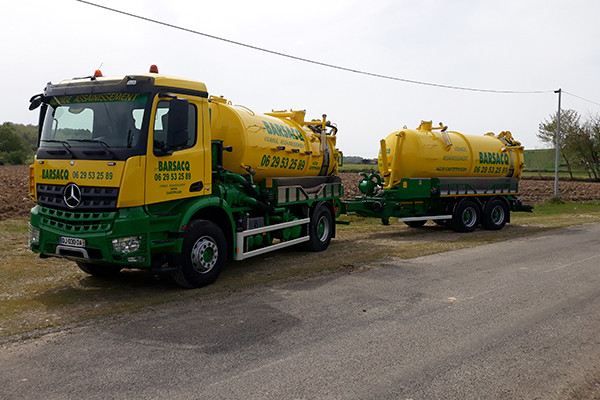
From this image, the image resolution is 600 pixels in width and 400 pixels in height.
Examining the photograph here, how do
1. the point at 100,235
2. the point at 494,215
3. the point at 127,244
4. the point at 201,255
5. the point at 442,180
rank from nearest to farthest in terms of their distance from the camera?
the point at 100,235, the point at 127,244, the point at 201,255, the point at 442,180, the point at 494,215

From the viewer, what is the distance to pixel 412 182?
15.4 m

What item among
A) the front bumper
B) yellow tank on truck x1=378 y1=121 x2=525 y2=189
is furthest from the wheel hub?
yellow tank on truck x1=378 y1=121 x2=525 y2=189

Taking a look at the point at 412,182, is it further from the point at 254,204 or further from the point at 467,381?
the point at 467,381

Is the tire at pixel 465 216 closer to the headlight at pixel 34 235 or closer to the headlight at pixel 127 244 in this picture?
the headlight at pixel 127 244

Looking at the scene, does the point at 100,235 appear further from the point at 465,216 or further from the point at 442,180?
the point at 465,216

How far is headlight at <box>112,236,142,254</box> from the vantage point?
688 cm

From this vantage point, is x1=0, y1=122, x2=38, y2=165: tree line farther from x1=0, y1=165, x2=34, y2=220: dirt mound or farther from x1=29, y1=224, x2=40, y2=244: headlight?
x1=29, y1=224, x2=40, y2=244: headlight

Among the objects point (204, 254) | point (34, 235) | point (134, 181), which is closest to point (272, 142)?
point (204, 254)

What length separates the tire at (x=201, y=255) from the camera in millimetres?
7660

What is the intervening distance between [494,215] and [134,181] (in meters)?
14.0

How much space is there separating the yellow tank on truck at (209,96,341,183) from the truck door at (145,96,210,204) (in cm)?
122

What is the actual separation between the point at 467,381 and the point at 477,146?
1372cm

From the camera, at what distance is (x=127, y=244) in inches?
274

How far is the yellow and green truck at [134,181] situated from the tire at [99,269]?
0.03 m
